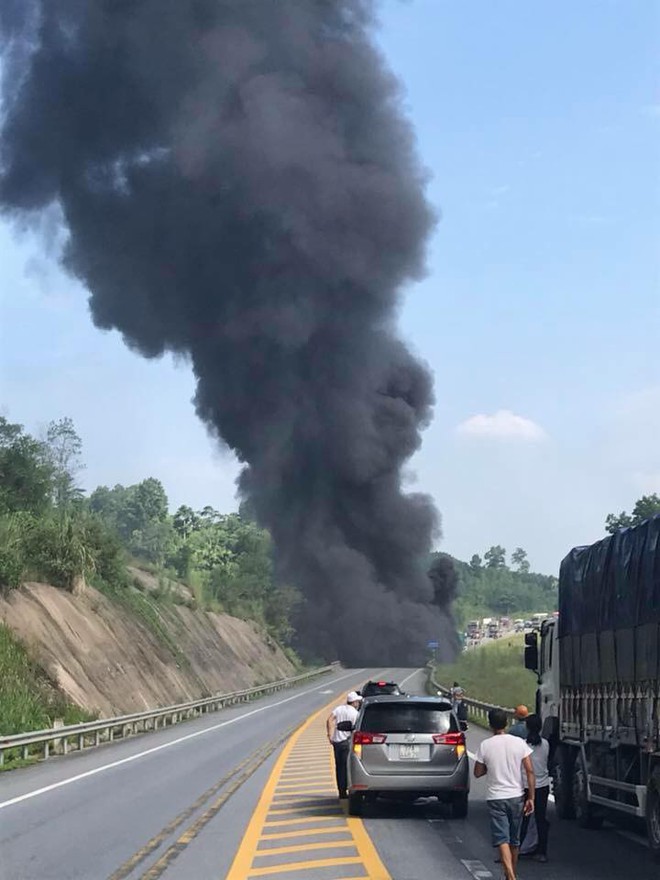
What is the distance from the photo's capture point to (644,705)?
44.4ft

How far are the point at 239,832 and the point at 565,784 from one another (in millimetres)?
4640

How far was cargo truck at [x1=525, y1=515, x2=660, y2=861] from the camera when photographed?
13.5 m

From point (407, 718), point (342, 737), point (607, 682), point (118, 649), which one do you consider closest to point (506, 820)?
Result: point (607, 682)

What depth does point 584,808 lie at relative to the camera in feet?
53.2

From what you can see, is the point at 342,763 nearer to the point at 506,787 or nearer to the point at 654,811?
the point at 654,811

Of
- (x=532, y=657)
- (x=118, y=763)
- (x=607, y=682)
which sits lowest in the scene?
(x=118, y=763)

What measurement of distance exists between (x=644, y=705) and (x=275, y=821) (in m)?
5.16

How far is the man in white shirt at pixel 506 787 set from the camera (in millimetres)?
11469

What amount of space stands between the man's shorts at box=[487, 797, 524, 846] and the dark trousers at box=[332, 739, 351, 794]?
23.2 ft

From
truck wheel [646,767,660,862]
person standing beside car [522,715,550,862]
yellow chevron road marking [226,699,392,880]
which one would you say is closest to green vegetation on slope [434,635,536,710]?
yellow chevron road marking [226,699,392,880]

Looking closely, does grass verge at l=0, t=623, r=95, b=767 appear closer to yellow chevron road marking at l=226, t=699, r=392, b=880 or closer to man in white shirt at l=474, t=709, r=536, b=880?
yellow chevron road marking at l=226, t=699, r=392, b=880

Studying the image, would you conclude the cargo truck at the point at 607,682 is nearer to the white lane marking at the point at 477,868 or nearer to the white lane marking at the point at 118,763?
the white lane marking at the point at 477,868

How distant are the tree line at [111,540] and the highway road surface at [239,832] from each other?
1930 cm

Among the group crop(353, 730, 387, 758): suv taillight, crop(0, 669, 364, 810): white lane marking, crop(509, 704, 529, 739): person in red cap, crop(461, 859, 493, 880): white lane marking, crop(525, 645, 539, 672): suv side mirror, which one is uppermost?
crop(525, 645, 539, 672): suv side mirror
